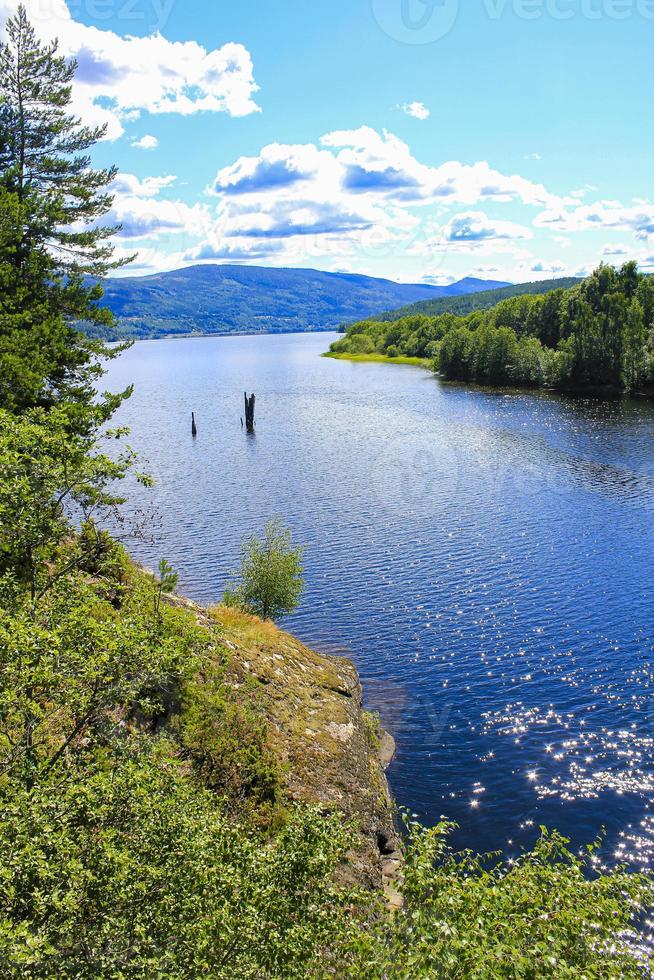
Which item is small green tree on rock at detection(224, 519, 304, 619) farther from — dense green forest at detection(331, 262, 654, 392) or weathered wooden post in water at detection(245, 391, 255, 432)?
dense green forest at detection(331, 262, 654, 392)

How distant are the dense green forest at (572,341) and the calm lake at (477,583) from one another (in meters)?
33.1

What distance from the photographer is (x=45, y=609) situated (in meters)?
12.5

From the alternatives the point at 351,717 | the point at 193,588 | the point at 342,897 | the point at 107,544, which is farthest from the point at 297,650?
the point at 342,897

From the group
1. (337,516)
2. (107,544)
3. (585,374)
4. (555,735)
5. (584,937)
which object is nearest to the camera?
(584,937)

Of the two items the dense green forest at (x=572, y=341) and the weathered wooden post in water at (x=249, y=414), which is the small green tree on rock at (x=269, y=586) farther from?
the dense green forest at (x=572, y=341)

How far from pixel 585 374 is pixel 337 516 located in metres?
98.9

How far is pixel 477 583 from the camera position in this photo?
157 feet

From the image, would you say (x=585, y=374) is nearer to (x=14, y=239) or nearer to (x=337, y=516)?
(x=337, y=516)

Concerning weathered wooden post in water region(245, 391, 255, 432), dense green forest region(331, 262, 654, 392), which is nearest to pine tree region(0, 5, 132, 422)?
weathered wooden post in water region(245, 391, 255, 432)

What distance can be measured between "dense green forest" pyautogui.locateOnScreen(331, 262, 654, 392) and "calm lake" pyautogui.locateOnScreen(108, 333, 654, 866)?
1303 inches

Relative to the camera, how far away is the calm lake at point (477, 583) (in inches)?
1146

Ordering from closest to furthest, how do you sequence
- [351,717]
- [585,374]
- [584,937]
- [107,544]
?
[584,937] → [107,544] → [351,717] → [585,374]

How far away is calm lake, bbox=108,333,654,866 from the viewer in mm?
29109

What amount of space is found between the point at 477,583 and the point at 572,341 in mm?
109365
